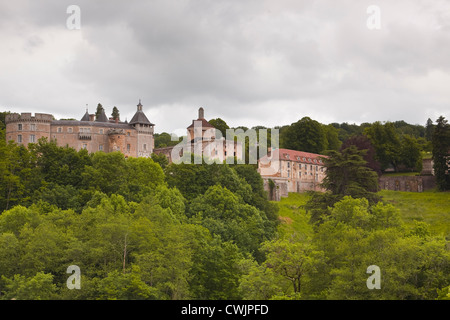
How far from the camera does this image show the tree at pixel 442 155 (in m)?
69.9

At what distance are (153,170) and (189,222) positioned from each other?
11.0m

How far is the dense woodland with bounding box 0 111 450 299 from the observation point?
3275cm

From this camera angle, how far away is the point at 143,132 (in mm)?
83125

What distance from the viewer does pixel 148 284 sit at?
119 feet

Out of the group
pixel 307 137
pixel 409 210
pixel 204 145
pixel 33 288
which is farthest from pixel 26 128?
pixel 409 210

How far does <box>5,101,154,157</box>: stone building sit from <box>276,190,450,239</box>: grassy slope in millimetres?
25096

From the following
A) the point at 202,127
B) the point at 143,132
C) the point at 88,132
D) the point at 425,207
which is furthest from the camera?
the point at 143,132

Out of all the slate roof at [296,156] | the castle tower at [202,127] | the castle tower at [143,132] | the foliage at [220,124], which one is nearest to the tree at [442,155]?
the slate roof at [296,156]

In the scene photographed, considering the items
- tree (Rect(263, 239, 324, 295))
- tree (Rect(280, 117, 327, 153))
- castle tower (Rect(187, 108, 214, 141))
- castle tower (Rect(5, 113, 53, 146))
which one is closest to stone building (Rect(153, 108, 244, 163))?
castle tower (Rect(187, 108, 214, 141))

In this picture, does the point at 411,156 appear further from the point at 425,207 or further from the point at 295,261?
the point at 295,261

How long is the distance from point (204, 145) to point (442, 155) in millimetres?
32148

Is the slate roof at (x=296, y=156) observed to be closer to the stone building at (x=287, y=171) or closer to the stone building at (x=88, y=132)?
the stone building at (x=287, y=171)

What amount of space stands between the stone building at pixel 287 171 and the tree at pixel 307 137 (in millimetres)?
5170
